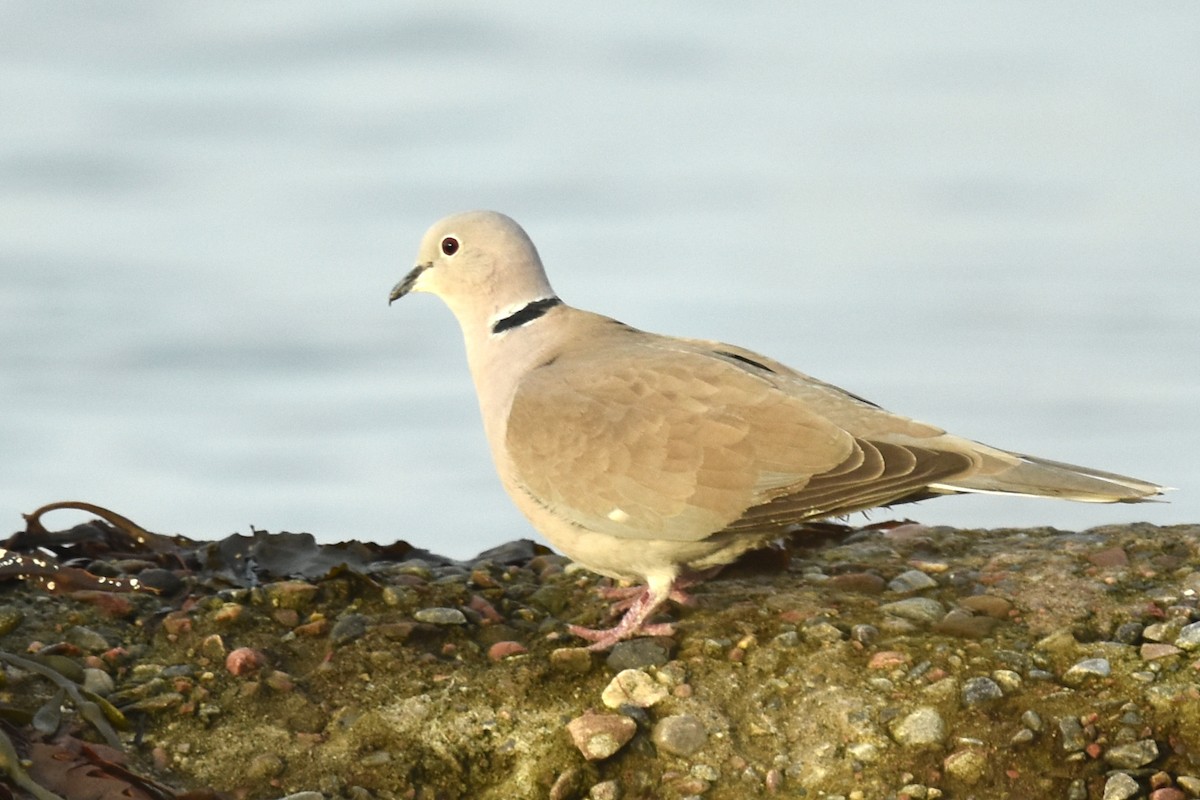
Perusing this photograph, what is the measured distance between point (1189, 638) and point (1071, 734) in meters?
0.77

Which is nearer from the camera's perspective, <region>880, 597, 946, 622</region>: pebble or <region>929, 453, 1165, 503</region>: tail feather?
<region>929, 453, 1165, 503</region>: tail feather

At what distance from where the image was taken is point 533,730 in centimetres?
543

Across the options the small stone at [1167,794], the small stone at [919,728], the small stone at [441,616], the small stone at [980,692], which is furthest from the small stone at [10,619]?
the small stone at [1167,794]

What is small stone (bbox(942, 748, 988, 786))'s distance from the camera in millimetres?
5160

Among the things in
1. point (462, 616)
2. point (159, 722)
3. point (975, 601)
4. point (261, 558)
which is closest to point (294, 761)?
point (159, 722)

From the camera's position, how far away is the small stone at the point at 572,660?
5.74m

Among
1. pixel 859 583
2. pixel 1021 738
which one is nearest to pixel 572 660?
pixel 859 583

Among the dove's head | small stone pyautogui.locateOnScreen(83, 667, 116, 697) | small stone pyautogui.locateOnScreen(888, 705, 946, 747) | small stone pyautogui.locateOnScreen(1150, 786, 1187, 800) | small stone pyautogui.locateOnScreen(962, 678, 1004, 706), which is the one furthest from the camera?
the dove's head

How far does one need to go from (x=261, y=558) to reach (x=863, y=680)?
257 centimetres

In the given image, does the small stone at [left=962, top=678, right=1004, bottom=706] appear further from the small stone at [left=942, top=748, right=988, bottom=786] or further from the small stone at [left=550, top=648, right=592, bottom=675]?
the small stone at [left=550, top=648, right=592, bottom=675]

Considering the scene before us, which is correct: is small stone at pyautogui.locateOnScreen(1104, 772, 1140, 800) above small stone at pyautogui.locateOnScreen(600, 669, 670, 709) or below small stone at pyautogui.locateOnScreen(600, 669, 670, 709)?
below

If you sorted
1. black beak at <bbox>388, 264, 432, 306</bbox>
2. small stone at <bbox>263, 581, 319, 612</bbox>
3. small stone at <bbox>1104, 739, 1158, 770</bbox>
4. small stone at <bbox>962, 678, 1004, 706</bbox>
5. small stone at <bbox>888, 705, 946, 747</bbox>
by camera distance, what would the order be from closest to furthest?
small stone at <bbox>1104, 739, 1158, 770</bbox> < small stone at <bbox>888, 705, 946, 747</bbox> < small stone at <bbox>962, 678, 1004, 706</bbox> < small stone at <bbox>263, 581, 319, 612</bbox> < black beak at <bbox>388, 264, 432, 306</bbox>

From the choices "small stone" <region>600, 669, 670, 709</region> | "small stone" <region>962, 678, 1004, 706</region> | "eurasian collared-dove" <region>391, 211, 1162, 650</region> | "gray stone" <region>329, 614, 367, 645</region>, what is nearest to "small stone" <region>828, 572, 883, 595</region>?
"eurasian collared-dove" <region>391, 211, 1162, 650</region>

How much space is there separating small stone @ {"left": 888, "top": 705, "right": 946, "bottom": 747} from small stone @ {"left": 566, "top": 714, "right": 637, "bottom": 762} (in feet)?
2.90
